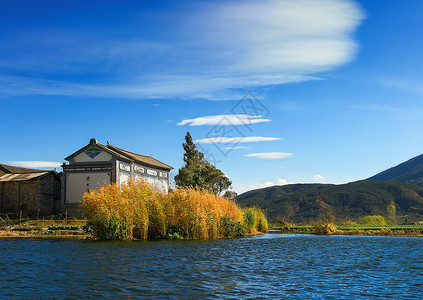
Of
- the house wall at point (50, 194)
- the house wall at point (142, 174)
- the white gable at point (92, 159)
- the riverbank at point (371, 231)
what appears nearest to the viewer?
the riverbank at point (371, 231)

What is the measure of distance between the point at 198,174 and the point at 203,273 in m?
47.5

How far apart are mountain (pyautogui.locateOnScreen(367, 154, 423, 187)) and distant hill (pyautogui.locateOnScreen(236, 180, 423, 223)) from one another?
128 ft

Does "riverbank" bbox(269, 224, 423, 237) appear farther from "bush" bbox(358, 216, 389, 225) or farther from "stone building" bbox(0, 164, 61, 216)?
"stone building" bbox(0, 164, 61, 216)

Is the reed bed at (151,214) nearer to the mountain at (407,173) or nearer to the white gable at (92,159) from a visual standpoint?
the white gable at (92,159)

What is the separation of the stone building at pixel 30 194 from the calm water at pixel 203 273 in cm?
2521

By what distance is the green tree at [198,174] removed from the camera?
61188mm

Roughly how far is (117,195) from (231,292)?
61.9 ft

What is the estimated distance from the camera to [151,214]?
31.3m

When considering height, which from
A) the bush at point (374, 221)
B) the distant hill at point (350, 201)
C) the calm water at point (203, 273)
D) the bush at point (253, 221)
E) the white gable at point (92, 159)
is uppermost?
the white gable at point (92, 159)

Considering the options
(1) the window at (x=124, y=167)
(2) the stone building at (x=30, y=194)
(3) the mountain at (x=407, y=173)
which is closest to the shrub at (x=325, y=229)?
(1) the window at (x=124, y=167)

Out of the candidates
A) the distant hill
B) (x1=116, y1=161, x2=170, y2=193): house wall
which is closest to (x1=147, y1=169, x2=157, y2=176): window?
(x1=116, y1=161, x2=170, y2=193): house wall

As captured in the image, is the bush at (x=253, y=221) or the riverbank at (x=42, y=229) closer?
the riverbank at (x=42, y=229)

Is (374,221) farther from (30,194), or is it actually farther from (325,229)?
(30,194)

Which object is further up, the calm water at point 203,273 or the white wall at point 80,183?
the white wall at point 80,183
